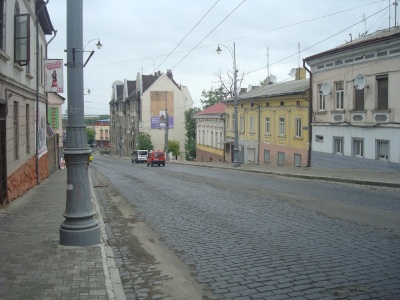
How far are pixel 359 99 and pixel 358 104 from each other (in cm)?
29

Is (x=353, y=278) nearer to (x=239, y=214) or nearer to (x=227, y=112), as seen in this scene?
(x=239, y=214)

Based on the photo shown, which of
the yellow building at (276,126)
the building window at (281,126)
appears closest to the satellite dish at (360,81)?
the yellow building at (276,126)

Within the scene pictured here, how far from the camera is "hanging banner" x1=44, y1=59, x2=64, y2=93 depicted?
19641mm

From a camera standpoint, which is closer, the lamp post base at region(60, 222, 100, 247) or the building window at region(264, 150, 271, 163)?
the lamp post base at region(60, 222, 100, 247)

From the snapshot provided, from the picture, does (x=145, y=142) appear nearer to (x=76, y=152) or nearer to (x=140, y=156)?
(x=140, y=156)

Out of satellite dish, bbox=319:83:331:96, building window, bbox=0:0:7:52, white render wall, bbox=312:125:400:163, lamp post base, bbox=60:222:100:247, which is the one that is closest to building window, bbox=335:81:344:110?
satellite dish, bbox=319:83:331:96

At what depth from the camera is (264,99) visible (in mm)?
36906

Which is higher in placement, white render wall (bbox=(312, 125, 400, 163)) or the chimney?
the chimney

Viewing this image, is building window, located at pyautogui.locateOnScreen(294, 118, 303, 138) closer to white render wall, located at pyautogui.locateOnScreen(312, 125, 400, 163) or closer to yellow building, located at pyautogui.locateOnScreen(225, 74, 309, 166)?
yellow building, located at pyautogui.locateOnScreen(225, 74, 309, 166)

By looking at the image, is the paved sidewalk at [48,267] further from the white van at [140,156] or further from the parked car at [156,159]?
the white van at [140,156]

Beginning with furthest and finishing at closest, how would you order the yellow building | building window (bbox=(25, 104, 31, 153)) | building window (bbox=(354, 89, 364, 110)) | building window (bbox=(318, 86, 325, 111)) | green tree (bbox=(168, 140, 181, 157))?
1. green tree (bbox=(168, 140, 181, 157))
2. the yellow building
3. building window (bbox=(318, 86, 325, 111))
4. building window (bbox=(354, 89, 364, 110))
5. building window (bbox=(25, 104, 31, 153))

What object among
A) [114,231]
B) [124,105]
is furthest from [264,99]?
[124,105]

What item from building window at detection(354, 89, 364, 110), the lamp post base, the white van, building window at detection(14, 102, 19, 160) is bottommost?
the white van

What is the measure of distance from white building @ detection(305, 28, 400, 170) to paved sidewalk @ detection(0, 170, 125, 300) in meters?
17.6
